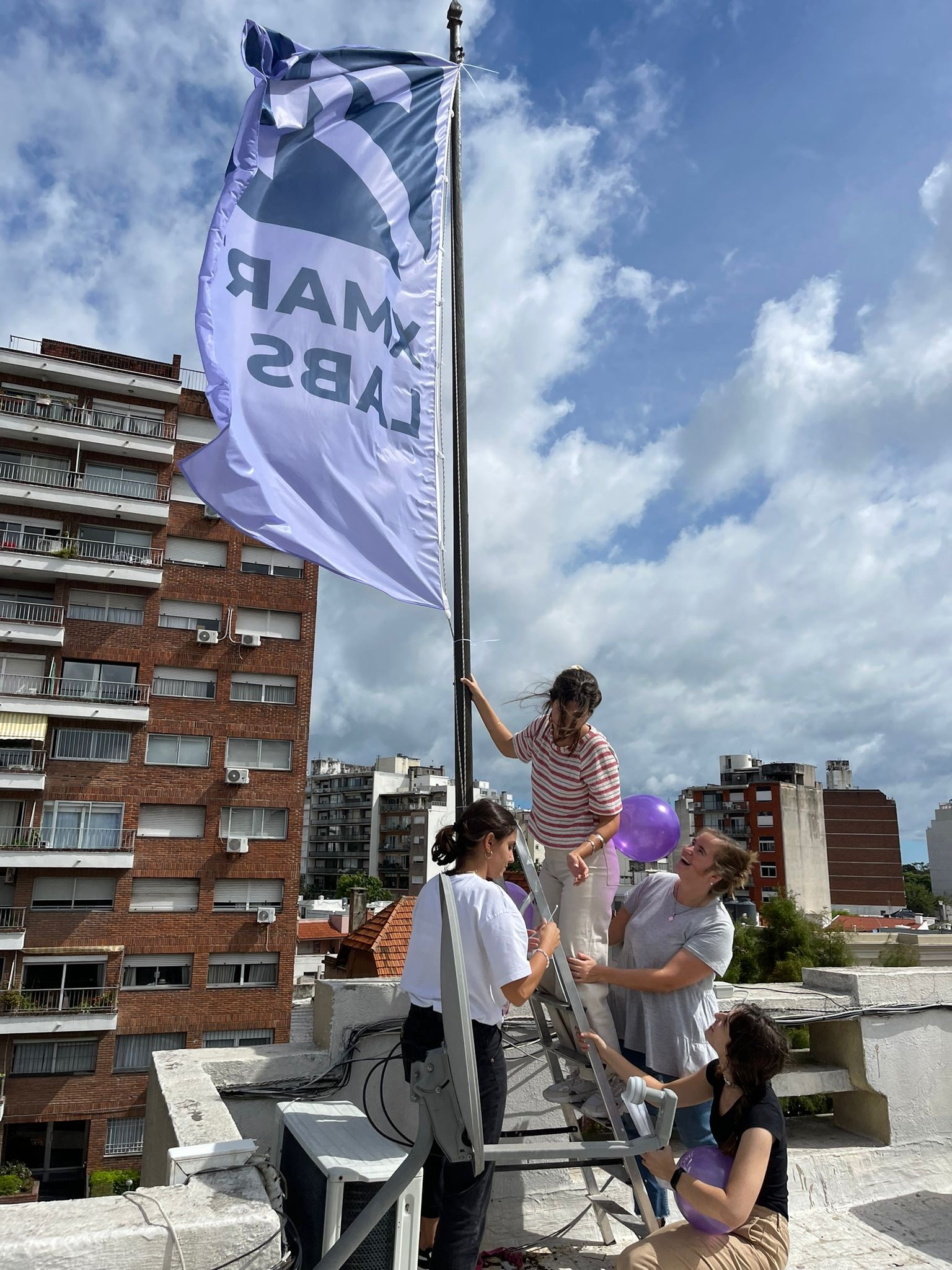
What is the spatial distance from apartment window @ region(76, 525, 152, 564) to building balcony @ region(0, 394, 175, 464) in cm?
331

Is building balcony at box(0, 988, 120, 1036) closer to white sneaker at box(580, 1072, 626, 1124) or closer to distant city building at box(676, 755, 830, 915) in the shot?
white sneaker at box(580, 1072, 626, 1124)

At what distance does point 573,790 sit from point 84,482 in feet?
127

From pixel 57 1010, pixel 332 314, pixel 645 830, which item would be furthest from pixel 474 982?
pixel 57 1010

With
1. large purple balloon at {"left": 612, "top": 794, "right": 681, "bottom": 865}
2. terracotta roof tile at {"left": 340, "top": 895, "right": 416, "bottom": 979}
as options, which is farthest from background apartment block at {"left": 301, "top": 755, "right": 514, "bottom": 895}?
large purple balloon at {"left": 612, "top": 794, "right": 681, "bottom": 865}

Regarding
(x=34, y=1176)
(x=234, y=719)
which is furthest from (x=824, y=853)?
(x=34, y=1176)

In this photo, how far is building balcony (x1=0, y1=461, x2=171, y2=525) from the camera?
36.4 metres

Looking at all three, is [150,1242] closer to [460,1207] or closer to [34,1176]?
[460,1207]

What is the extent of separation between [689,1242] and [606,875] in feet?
4.65

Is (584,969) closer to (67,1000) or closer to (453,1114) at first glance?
(453,1114)

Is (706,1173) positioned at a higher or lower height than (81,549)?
lower

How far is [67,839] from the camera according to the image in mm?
34531

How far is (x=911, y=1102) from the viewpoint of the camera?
5305 mm

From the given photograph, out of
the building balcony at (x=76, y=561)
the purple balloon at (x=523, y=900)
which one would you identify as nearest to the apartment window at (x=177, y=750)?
the building balcony at (x=76, y=561)

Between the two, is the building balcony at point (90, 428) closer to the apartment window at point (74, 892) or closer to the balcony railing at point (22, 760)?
the balcony railing at point (22, 760)
